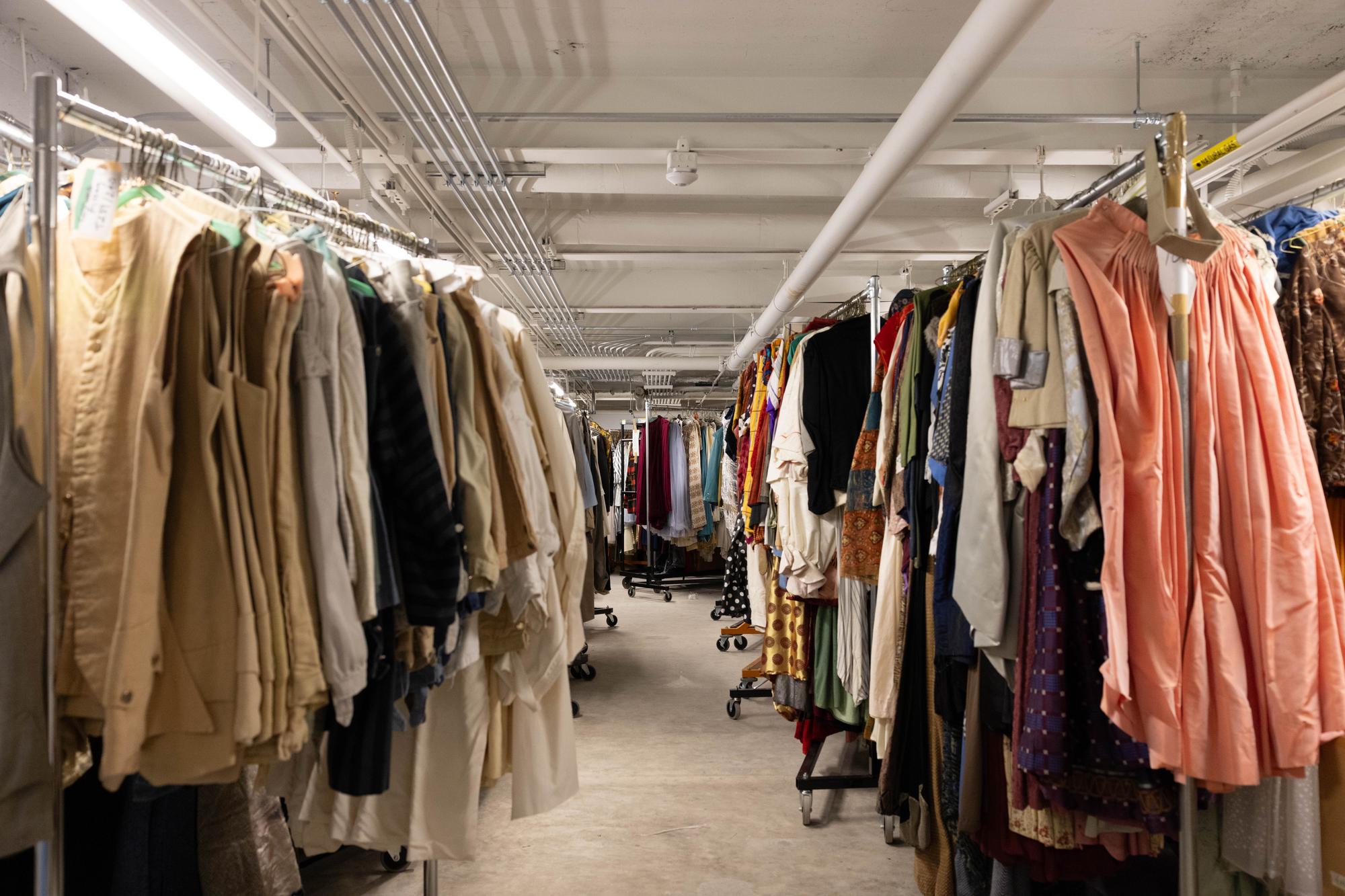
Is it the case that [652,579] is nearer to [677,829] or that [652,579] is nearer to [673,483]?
[673,483]

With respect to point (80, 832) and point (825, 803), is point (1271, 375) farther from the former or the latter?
point (80, 832)

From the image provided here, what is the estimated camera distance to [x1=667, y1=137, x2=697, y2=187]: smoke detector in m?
Answer: 4.09

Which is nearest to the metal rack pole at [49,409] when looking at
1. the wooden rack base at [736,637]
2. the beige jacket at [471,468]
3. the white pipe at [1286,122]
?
the beige jacket at [471,468]

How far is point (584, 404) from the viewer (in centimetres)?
1100

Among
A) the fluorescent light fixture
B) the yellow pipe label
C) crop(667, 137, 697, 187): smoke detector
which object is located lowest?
the fluorescent light fixture

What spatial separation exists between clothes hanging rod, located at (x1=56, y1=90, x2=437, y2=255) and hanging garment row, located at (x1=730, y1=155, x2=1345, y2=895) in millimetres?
1500

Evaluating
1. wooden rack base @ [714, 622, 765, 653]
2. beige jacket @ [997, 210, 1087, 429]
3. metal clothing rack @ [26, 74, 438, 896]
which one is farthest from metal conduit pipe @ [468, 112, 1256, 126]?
wooden rack base @ [714, 622, 765, 653]

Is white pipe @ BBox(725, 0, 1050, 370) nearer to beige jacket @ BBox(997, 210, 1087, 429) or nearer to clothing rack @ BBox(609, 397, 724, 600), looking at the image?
beige jacket @ BBox(997, 210, 1087, 429)

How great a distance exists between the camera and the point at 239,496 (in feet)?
3.63

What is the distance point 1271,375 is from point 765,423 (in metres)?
2.11

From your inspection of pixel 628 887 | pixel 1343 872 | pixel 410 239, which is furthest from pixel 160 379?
pixel 1343 872

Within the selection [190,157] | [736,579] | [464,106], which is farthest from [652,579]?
[190,157]

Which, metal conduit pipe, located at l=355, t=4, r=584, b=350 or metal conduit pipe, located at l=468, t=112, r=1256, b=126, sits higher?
metal conduit pipe, located at l=468, t=112, r=1256, b=126

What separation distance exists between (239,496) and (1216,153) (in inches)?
124
